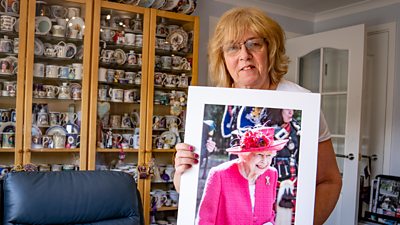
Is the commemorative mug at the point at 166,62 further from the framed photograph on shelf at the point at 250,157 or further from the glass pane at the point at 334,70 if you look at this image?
the framed photograph on shelf at the point at 250,157

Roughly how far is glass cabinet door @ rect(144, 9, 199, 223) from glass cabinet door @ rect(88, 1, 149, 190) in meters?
0.08

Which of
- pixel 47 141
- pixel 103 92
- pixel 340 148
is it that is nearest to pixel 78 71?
pixel 103 92

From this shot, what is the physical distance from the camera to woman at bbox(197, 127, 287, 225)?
809mm

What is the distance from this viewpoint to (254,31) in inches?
34.9

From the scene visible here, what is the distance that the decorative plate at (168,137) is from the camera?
2.89m

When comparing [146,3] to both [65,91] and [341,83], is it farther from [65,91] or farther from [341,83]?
[341,83]

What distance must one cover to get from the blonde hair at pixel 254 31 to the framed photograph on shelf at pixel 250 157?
13 centimetres

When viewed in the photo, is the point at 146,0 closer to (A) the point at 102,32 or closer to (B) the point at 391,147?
(A) the point at 102,32

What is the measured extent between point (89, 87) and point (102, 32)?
44cm

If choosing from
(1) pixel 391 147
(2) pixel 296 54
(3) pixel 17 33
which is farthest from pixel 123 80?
(1) pixel 391 147

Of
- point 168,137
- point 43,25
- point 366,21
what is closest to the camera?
point 43,25

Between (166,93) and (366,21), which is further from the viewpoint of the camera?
(366,21)

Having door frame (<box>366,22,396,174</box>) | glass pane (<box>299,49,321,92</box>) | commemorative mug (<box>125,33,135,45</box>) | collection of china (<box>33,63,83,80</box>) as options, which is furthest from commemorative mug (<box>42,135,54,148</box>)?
door frame (<box>366,22,396,174</box>)

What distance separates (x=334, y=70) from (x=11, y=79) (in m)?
2.76
